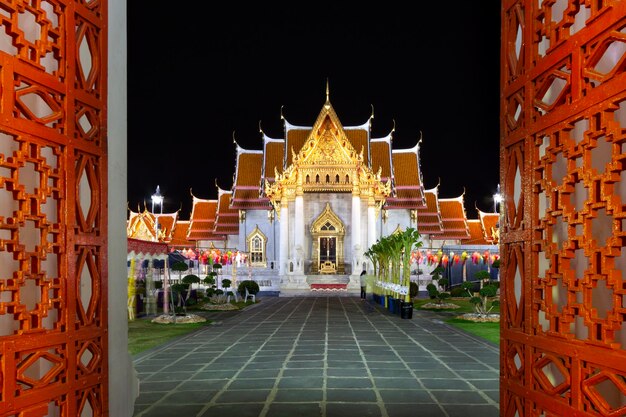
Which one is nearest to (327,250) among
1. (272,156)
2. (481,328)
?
(272,156)

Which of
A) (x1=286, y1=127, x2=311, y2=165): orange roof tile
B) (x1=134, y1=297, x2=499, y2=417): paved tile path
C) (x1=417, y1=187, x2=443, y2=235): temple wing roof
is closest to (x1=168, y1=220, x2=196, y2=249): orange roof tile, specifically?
(x1=286, y1=127, x2=311, y2=165): orange roof tile

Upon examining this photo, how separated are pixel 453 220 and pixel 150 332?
35740mm

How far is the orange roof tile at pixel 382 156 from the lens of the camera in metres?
44.1

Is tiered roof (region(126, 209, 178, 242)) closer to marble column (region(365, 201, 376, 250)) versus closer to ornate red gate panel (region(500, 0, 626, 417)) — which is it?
marble column (region(365, 201, 376, 250))

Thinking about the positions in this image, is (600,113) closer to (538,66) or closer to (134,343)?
(538,66)

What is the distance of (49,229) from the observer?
13.8ft

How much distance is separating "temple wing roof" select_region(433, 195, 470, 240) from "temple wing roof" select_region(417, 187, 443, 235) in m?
1.15

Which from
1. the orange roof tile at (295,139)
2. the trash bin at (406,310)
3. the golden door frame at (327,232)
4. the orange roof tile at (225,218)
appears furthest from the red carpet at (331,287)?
the trash bin at (406,310)

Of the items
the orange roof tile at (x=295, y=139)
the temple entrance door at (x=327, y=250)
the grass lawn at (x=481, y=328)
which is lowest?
the grass lawn at (x=481, y=328)

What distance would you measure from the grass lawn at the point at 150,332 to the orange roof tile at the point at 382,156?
27.3m

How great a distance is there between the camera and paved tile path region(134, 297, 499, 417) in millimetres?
7066

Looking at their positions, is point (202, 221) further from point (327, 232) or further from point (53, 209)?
point (53, 209)

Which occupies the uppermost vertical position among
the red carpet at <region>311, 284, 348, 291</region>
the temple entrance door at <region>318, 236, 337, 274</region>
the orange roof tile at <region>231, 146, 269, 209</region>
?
the orange roof tile at <region>231, 146, 269, 209</region>

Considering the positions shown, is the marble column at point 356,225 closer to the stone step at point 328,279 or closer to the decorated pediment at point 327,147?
the stone step at point 328,279
